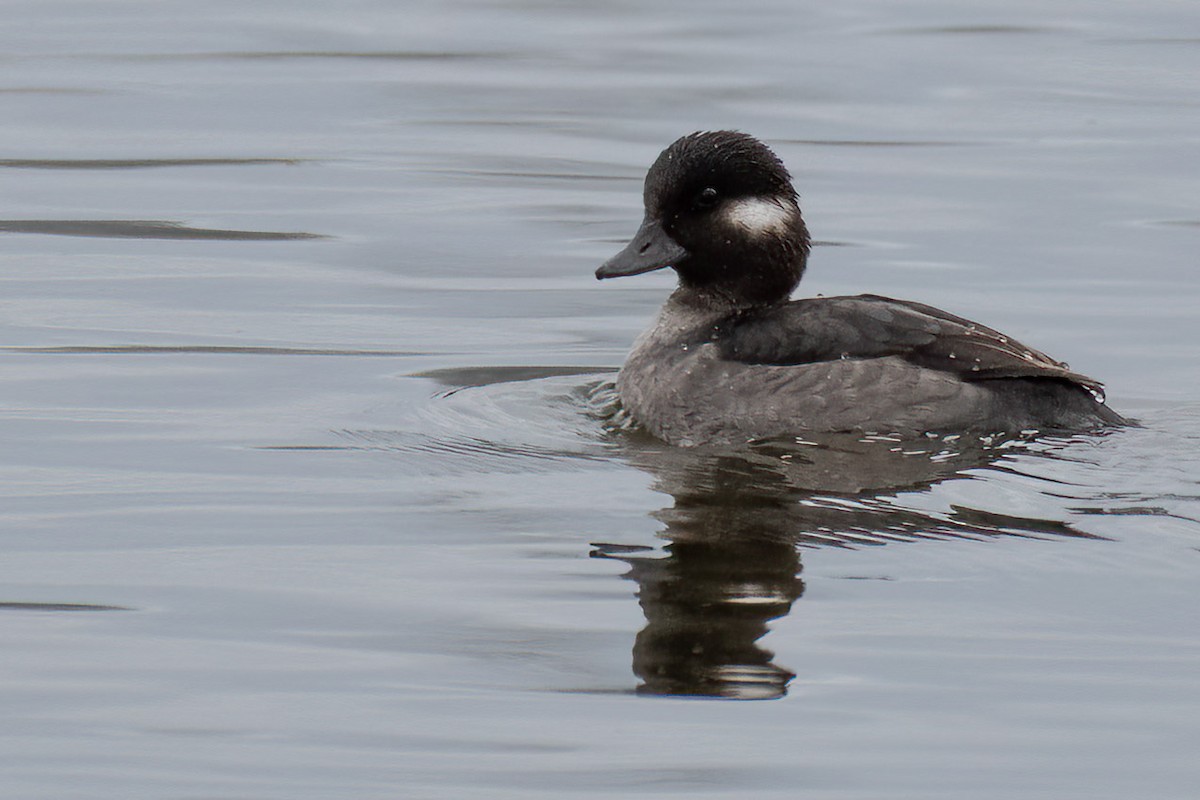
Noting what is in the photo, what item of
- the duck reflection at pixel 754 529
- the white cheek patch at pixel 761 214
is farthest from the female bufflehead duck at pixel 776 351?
the duck reflection at pixel 754 529

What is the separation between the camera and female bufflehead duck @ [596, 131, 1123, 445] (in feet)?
30.2

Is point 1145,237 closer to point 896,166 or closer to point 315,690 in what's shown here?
point 896,166

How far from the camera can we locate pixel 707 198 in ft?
32.8

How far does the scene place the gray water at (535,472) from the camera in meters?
6.07

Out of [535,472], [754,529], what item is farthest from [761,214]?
[754,529]

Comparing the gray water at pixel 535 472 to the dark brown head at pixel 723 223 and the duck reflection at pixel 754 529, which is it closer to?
the duck reflection at pixel 754 529

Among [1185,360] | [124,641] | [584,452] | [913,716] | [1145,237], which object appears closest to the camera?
[913,716]

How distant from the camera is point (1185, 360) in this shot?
10.9 meters

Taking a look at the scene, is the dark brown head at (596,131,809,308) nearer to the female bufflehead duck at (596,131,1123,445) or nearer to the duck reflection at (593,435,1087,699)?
the female bufflehead duck at (596,131,1123,445)

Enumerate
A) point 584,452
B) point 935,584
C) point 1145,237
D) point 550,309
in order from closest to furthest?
1. point 935,584
2. point 584,452
3. point 550,309
4. point 1145,237

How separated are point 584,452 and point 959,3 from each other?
13648 millimetres

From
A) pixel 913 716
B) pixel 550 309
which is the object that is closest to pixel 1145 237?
pixel 550 309

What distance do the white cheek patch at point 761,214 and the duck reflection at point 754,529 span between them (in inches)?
47.0

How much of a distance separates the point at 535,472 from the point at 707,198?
1.81 metres
